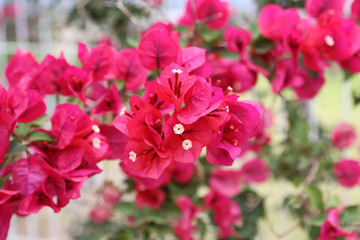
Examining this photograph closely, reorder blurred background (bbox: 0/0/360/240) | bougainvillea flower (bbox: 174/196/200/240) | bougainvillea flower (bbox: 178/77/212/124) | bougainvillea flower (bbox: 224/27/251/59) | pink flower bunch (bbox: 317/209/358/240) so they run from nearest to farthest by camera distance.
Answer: bougainvillea flower (bbox: 178/77/212/124)
pink flower bunch (bbox: 317/209/358/240)
bougainvillea flower (bbox: 224/27/251/59)
bougainvillea flower (bbox: 174/196/200/240)
blurred background (bbox: 0/0/360/240)

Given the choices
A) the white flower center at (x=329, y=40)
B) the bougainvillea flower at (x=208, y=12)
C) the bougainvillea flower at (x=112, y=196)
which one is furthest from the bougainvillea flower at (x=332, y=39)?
the bougainvillea flower at (x=112, y=196)

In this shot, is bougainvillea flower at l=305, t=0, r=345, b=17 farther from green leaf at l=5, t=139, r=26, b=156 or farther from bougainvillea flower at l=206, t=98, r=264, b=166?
green leaf at l=5, t=139, r=26, b=156

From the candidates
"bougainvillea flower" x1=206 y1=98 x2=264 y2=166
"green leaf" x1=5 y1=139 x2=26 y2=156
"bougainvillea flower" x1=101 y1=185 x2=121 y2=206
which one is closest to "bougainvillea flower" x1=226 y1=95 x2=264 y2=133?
→ "bougainvillea flower" x1=206 y1=98 x2=264 y2=166

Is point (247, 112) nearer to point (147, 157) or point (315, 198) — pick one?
point (147, 157)

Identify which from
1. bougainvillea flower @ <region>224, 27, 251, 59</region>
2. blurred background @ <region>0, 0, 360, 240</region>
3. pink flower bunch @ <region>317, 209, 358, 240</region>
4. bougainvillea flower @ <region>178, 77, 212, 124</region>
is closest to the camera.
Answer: bougainvillea flower @ <region>178, 77, 212, 124</region>

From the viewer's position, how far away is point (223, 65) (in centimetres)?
59

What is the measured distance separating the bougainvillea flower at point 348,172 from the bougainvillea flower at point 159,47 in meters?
0.50

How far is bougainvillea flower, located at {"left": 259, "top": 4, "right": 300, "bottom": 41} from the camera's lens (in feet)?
1.60

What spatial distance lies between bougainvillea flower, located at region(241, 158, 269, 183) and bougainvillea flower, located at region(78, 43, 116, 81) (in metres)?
0.51

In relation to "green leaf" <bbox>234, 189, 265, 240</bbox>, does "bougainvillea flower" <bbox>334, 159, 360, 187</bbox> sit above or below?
above

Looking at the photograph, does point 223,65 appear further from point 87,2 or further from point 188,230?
point 87,2

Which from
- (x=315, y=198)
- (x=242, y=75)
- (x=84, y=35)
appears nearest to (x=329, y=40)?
(x=242, y=75)

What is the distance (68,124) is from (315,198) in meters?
0.38

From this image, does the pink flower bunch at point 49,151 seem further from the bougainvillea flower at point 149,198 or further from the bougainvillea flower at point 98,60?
the bougainvillea flower at point 149,198
